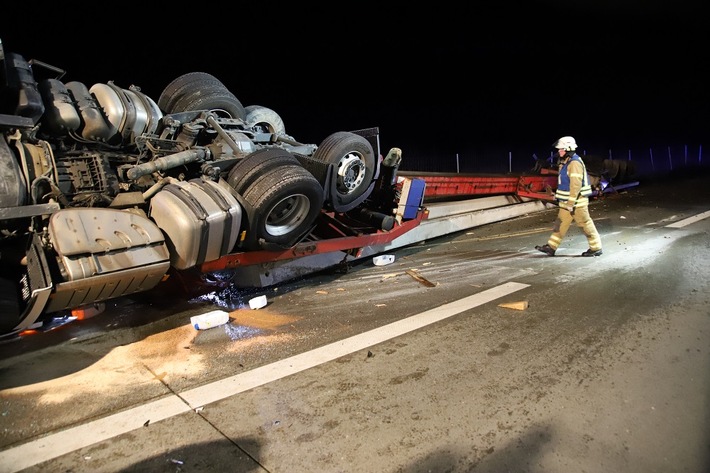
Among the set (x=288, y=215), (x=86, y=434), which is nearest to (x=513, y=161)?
(x=288, y=215)

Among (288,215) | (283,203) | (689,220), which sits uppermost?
(283,203)

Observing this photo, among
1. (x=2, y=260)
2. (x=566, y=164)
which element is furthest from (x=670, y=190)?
(x=2, y=260)

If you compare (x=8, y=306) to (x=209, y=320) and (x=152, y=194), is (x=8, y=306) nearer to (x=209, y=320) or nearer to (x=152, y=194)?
(x=152, y=194)

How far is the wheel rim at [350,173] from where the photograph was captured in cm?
478

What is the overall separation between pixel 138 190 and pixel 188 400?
187 cm

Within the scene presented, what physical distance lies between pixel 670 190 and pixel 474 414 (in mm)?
14215

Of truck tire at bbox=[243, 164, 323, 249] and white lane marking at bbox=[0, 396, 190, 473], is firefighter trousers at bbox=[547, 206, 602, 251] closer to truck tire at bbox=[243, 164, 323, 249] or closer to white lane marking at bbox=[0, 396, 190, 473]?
truck tire at bbox=[243, 164, 323, 249]

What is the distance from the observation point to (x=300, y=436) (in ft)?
7.38

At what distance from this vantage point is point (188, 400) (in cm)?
257

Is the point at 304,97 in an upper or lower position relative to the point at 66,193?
upper

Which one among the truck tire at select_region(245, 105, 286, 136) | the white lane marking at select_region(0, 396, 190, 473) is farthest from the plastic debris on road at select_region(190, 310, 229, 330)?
the truck tire at select_region(245, 105, 286, 136)

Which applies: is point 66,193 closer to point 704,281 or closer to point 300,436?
point 300,436

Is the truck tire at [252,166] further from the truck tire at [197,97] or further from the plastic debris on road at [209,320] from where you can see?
the truck tire at [197,97]

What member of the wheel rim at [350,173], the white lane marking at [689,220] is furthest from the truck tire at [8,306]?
the white lane marking at [689,220]
